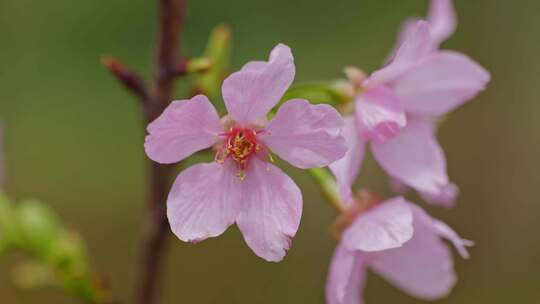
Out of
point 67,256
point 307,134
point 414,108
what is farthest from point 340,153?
point 67,256

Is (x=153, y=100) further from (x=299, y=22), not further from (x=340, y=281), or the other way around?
(x=299, y=22)

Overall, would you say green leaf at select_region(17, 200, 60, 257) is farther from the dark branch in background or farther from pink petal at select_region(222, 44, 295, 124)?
pink petal at select_region(222, 44, 295, 124)

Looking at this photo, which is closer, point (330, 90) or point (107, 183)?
point (330, 90)

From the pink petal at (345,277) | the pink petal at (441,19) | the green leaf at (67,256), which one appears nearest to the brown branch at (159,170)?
the green leaf at (67,256)

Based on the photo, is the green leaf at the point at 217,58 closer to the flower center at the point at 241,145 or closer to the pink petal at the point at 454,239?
the flower center at the point at 241,145

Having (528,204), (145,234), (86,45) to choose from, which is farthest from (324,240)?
(145,234)
